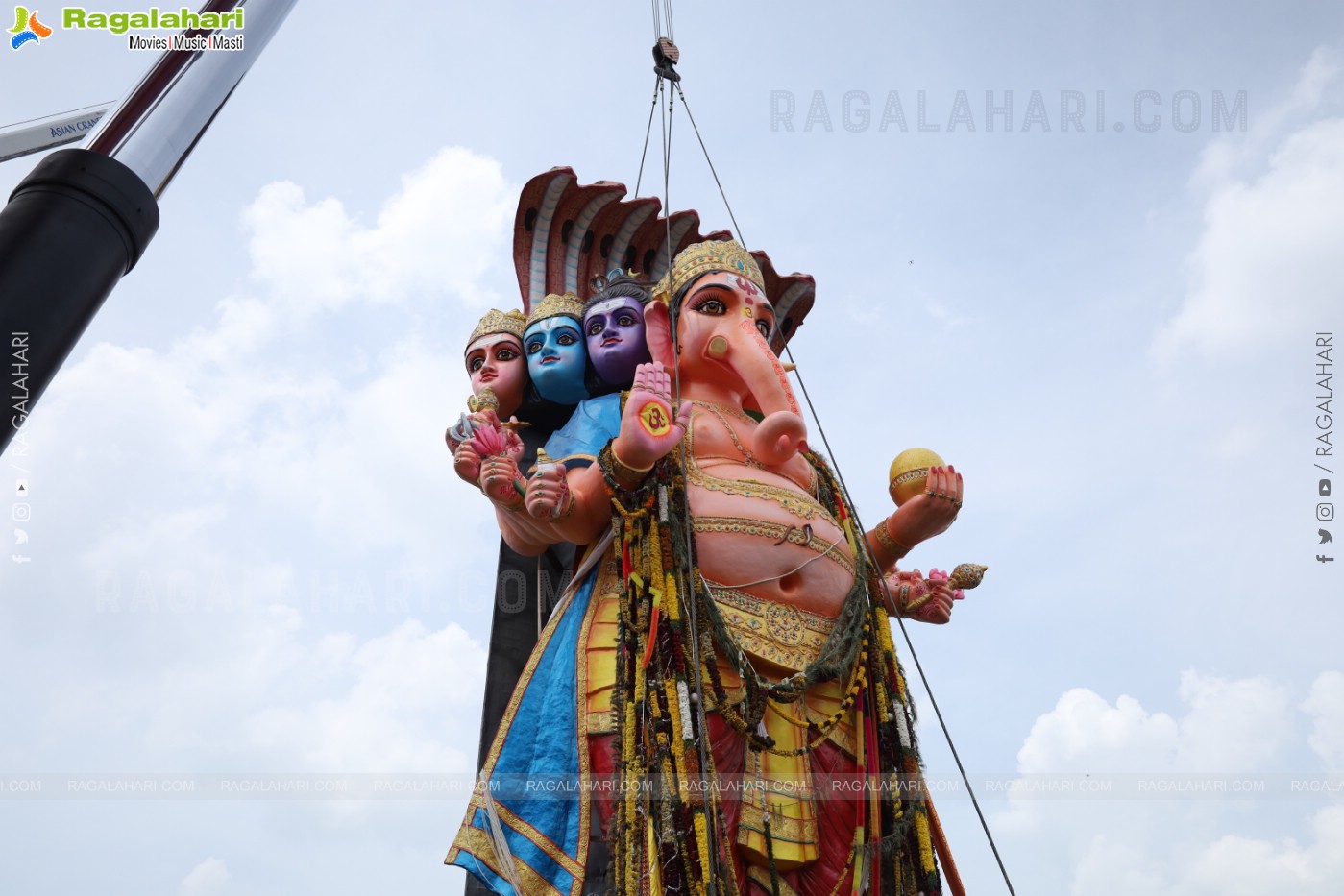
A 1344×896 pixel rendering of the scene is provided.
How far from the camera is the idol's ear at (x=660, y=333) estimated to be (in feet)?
23.2

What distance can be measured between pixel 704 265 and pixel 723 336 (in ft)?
1.54

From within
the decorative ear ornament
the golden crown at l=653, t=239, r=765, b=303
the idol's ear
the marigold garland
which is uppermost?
the golden crown at l=653, t=239, r=765, b=303

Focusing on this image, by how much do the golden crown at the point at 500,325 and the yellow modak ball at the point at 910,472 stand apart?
2454 mm

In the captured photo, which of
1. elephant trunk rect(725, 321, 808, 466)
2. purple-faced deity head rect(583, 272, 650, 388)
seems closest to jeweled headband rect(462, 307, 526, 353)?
purple-faced deity head rect(583, 272, 650, 388)

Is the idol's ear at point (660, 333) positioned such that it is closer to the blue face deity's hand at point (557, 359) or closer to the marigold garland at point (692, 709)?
the blue face deity's hand at point (557, 359)

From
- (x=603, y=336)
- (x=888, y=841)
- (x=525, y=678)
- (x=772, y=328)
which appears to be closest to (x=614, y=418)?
(x=603, y=336)

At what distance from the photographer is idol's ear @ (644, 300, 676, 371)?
7.09 metres

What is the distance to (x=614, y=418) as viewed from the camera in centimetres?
712

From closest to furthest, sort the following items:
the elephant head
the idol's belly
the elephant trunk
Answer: the idol's belly → the elephant trunk → the elephant head

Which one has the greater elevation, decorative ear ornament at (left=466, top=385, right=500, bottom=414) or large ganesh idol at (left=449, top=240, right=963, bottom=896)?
decorative ear ornament at (left=466, top=385, right=500, bottom=414)

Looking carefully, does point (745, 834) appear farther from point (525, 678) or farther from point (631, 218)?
point (631, 218)

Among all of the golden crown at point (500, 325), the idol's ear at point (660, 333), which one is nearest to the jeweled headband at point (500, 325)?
the golden crown at point (500, 325)

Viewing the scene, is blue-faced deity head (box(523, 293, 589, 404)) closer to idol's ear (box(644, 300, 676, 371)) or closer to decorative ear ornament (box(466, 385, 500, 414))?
decorative ear ornament (box(466, 385, 500, 414))

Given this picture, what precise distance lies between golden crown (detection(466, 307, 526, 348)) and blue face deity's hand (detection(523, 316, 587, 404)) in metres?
0.26
